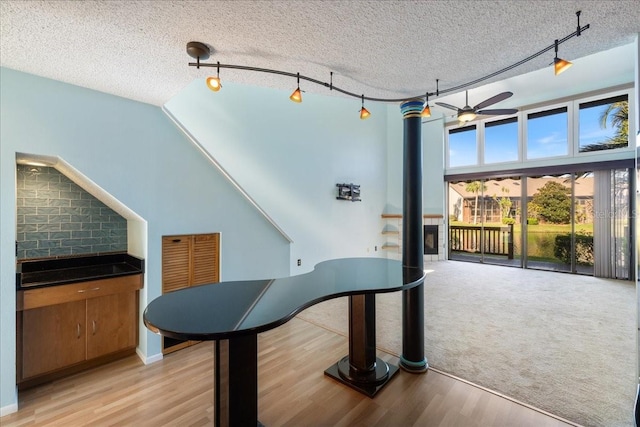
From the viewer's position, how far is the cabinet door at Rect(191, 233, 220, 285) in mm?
2959

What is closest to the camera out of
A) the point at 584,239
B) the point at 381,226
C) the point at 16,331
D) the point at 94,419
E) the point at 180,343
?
the point at 94,419

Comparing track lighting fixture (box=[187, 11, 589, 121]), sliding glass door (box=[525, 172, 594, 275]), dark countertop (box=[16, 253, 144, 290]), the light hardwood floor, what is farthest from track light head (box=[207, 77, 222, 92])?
sliding glass door (box=[525, 172, 594, 275])

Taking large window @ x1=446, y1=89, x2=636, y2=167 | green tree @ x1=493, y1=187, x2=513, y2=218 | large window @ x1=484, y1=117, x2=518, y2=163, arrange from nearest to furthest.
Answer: large window @ x1=446, y1=89, x2=636, y2=167 < large window @ x1=484, y1=117, x2=518, y2=163 < green tree @ x1=493, y1=187, x2=513, y2=218

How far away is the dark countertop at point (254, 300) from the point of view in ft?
3.83

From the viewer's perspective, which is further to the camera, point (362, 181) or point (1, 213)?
point (362, 181)

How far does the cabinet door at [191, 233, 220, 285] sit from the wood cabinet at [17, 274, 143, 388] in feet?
1.71

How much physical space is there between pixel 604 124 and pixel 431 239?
4098 mm

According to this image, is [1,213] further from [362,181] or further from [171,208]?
[362,181]

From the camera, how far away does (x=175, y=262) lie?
9.23 feet

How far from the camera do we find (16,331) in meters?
2.06

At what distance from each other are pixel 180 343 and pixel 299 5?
120 inches

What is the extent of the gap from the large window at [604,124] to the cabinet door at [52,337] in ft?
27.8

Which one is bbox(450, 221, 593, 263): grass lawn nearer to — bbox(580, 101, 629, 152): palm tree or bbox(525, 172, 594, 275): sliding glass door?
bbox(525, 172, 594, 275): sliding glass door

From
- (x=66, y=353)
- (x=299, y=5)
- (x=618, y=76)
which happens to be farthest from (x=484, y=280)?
(x=66, y=353)
